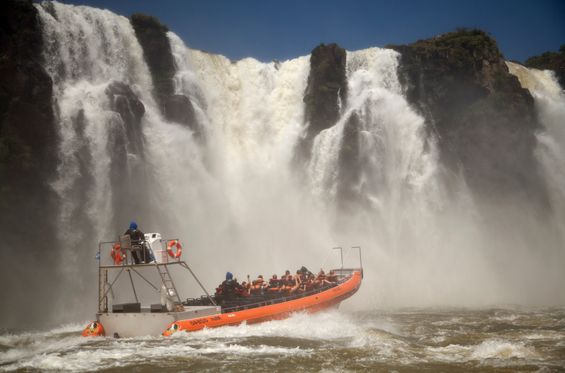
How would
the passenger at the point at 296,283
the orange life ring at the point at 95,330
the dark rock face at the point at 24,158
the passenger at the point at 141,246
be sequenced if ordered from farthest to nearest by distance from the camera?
the dark rock face at the point at 24,158, the passenger at the point at 296,283, the passenger at the point at 141,246, the orange life ring at the point at 95,330

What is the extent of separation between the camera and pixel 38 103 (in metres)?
25.7

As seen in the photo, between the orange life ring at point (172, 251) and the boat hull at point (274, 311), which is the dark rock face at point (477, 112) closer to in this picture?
the boat hull at point (274, 311)

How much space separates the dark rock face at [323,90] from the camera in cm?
3672

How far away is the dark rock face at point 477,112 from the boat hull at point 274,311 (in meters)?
18.1

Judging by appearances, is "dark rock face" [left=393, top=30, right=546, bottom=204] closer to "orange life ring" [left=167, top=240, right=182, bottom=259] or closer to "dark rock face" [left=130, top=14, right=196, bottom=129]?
"dark rock face" [left=130, top=14, right=196, bottom=129]

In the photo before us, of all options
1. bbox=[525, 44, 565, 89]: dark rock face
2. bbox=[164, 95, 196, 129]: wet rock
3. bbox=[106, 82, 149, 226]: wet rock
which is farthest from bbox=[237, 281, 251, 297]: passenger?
bbox=[525, 44, 565, 89]: dark rock face

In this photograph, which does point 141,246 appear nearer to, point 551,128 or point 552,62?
point 551,128

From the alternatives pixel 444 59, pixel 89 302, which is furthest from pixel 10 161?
pixel 444 59

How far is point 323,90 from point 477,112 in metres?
10.7

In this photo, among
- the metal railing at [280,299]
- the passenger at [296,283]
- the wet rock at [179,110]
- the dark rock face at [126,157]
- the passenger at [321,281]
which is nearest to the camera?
the metal railing at [280,299]

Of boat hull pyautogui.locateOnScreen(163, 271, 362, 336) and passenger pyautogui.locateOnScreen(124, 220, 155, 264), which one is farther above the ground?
passenger pyautogui.locateOnScreen(124, 220, 155, 264)

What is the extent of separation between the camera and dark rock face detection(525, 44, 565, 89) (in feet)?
147

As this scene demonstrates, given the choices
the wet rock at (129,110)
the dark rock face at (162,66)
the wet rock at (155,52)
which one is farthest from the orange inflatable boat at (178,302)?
the wet rock at (155,52)

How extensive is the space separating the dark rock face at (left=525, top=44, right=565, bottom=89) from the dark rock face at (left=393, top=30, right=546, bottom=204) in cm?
718
